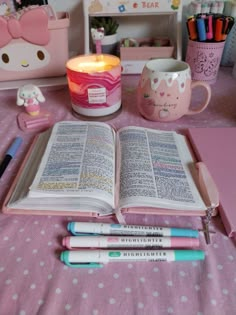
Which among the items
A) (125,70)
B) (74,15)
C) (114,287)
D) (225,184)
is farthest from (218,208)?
(74,15)

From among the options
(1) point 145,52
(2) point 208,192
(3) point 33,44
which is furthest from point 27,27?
(2) point 208,192

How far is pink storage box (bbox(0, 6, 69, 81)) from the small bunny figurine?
13 centimetres

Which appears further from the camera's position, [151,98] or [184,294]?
[151,98]

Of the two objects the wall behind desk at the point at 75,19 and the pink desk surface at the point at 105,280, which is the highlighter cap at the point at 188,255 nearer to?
the pink desk surface at the point at 105,280

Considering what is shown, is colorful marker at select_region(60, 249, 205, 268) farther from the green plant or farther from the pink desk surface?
the green plant

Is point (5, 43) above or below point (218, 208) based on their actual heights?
above

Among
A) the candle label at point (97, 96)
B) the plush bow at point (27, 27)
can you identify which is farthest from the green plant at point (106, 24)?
the candle label at point (97, 96)

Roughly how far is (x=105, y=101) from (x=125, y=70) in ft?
0.76

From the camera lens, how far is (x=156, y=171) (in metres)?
0.41

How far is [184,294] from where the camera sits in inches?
11.1

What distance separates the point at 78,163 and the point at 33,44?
362 millimetres

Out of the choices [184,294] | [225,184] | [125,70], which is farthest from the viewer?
[125,70]

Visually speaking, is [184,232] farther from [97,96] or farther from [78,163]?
[97,96]

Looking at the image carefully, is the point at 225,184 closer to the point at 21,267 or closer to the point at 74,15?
the point at 21,267
